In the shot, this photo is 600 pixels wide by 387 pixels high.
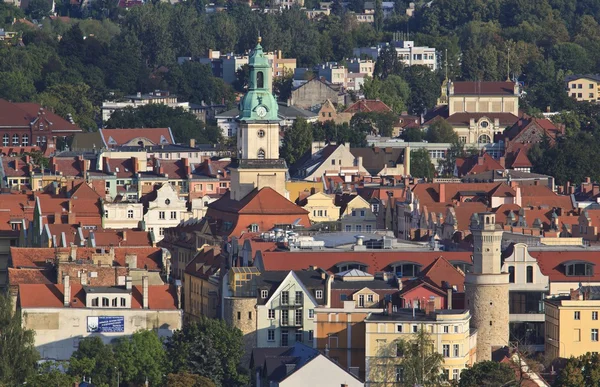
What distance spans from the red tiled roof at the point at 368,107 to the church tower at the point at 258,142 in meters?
57.9

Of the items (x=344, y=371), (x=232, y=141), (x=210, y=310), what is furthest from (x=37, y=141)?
(x=344, y=371)

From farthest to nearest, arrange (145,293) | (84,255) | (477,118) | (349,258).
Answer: (477,118) → (84,255) → (349,258) → (145,293)

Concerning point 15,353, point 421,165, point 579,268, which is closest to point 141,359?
point 15,353

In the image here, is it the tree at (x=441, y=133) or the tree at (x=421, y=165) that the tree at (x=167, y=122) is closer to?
the tree at (x=441, y=133)

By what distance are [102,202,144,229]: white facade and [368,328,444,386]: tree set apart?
36631 mm

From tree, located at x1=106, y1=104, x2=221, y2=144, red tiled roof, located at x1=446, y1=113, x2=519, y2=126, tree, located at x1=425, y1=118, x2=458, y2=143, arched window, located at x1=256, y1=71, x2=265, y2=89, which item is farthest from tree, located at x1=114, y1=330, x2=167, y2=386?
red tiled roof, located at x1=446, y1=113, x2=519, y2=126

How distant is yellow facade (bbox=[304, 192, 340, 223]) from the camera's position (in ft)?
383

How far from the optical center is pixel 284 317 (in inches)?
3314

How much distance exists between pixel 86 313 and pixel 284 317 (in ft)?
20.2

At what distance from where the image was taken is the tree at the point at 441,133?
171375 millimetres

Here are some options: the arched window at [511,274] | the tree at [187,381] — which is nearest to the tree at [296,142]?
the arched window at [511,274]

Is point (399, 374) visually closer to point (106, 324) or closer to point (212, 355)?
point (212, 355)

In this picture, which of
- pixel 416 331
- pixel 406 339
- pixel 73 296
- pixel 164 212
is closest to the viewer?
pixel 416 331

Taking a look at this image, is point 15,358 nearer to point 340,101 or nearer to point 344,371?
point 344,371
